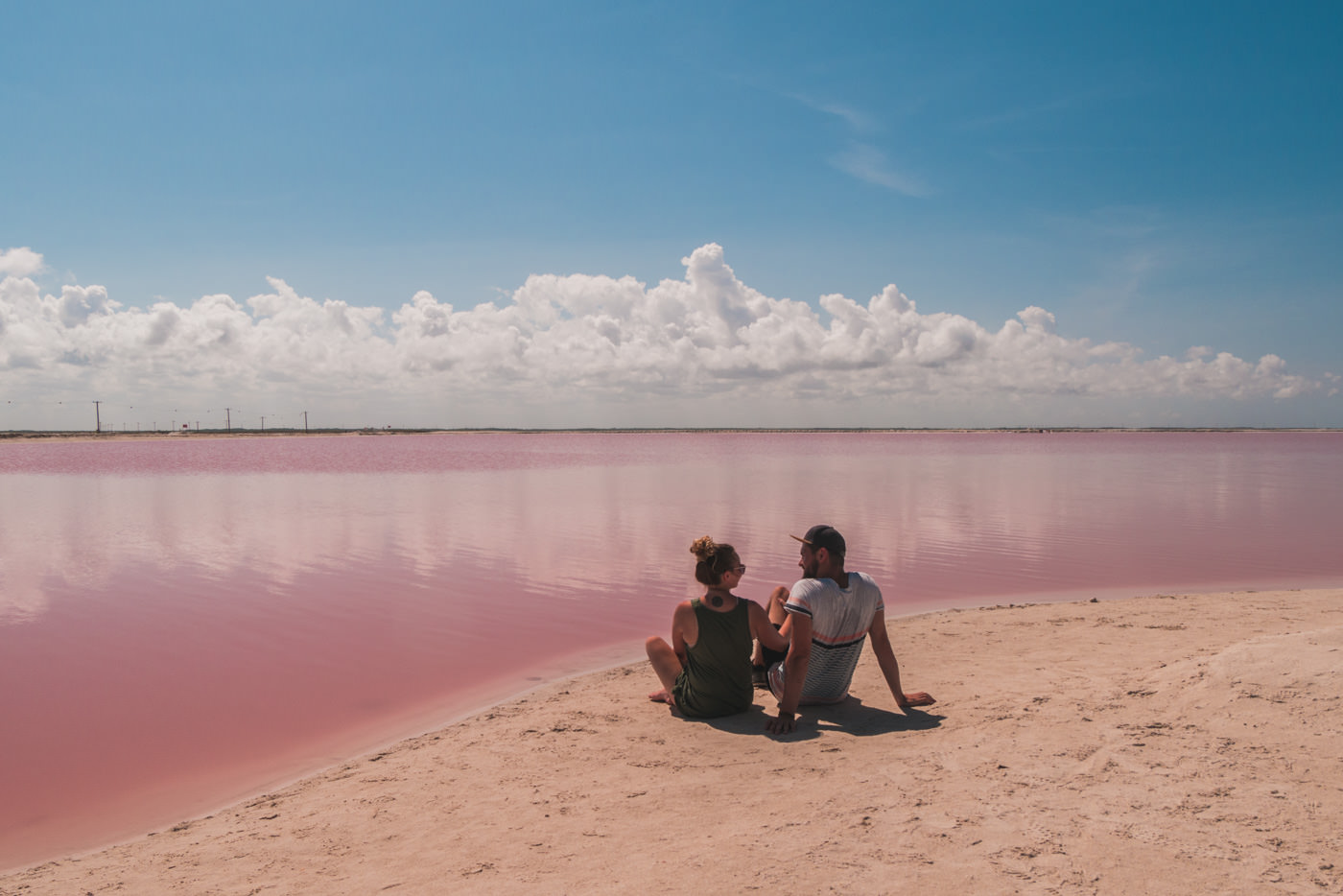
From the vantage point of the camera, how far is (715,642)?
595 cm

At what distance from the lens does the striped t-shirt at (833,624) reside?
5.75 metres

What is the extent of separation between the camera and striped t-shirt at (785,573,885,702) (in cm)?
575

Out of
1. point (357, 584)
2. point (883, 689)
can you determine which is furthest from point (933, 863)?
point (357, 584)

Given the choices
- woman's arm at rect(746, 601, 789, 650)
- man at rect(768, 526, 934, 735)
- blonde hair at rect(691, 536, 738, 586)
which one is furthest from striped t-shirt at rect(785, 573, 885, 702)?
blonde hair at rect(691, 536, 738, 586)

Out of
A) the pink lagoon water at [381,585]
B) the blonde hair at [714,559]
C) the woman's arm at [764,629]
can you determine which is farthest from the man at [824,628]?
the pink lagoon water at [381,585]

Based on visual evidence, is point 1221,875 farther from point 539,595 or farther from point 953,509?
point 953,509

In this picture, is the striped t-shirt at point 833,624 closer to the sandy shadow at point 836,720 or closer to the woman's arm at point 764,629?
the sandy shadow at point 836,720

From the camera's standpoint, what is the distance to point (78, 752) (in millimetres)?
6301

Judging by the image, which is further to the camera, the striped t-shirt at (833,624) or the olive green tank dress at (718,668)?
the olive green tank dress at (718,668)

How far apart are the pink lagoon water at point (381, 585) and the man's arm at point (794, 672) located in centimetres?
197

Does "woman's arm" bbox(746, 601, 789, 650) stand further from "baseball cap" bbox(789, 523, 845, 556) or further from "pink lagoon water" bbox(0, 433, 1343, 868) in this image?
"pink lagoon water" bbox(0, 433, 1343, 868)

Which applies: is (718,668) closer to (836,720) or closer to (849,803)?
(836,720)

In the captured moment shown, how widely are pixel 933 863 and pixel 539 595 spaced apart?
8659 millimetres

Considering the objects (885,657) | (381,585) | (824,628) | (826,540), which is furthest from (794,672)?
(381,585)
